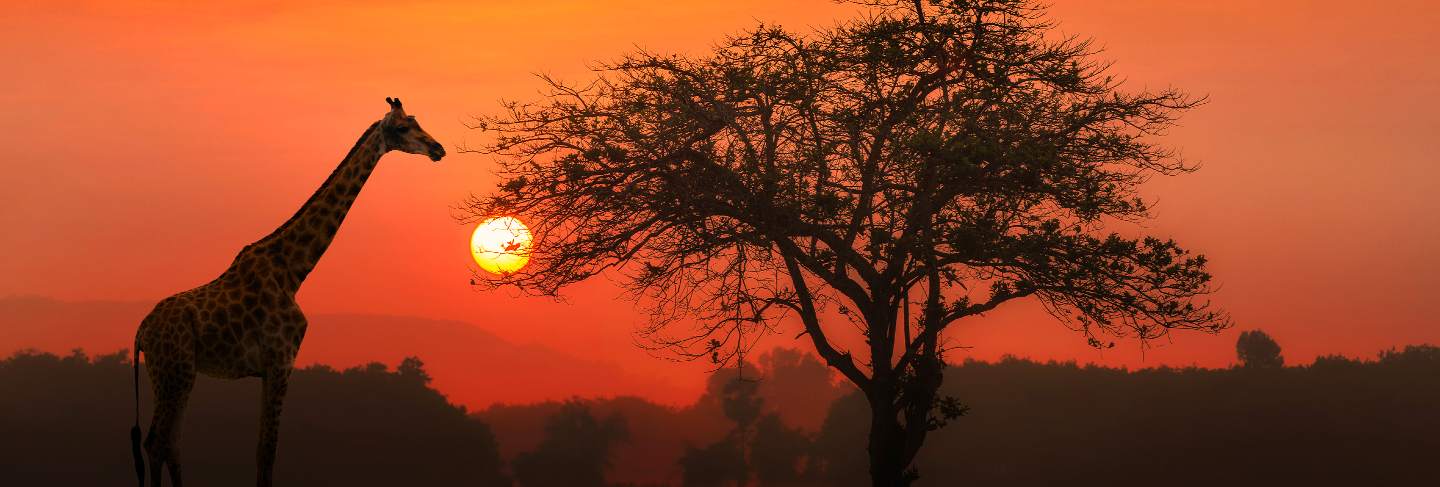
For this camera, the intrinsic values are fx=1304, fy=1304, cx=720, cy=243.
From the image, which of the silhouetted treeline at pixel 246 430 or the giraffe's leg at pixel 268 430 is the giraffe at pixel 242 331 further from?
the silhouetted treeline at pixel 246 430

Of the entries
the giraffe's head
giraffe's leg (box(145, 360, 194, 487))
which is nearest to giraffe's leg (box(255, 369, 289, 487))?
giraffe's leg (box(145, 360, 194, 487))

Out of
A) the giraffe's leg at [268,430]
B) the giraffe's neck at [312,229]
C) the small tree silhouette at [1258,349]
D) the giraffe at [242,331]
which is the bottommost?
the giraffe's leg at [268,430]

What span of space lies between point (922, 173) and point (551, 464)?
41760 millimetres

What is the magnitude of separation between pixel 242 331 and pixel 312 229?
1391 mm

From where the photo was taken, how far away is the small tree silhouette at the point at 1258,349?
192 ft

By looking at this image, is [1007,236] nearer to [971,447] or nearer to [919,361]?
[919,361]

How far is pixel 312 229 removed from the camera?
569 inches

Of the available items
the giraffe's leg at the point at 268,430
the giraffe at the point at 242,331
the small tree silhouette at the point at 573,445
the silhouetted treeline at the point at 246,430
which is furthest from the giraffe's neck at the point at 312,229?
the small tree silhouette at the point at 573,445

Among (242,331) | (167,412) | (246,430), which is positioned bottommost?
(167,412)

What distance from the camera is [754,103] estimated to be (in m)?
22.3

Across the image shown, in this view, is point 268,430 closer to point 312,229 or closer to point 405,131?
point 312,229

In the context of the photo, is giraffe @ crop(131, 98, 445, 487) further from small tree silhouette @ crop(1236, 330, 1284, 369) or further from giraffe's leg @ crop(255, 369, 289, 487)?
small tree silhouette @ crop(1236, 330, 1284, 369)

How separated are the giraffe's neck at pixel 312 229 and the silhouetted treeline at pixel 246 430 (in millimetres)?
27032

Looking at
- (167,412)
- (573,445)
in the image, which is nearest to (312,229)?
(167,412)
